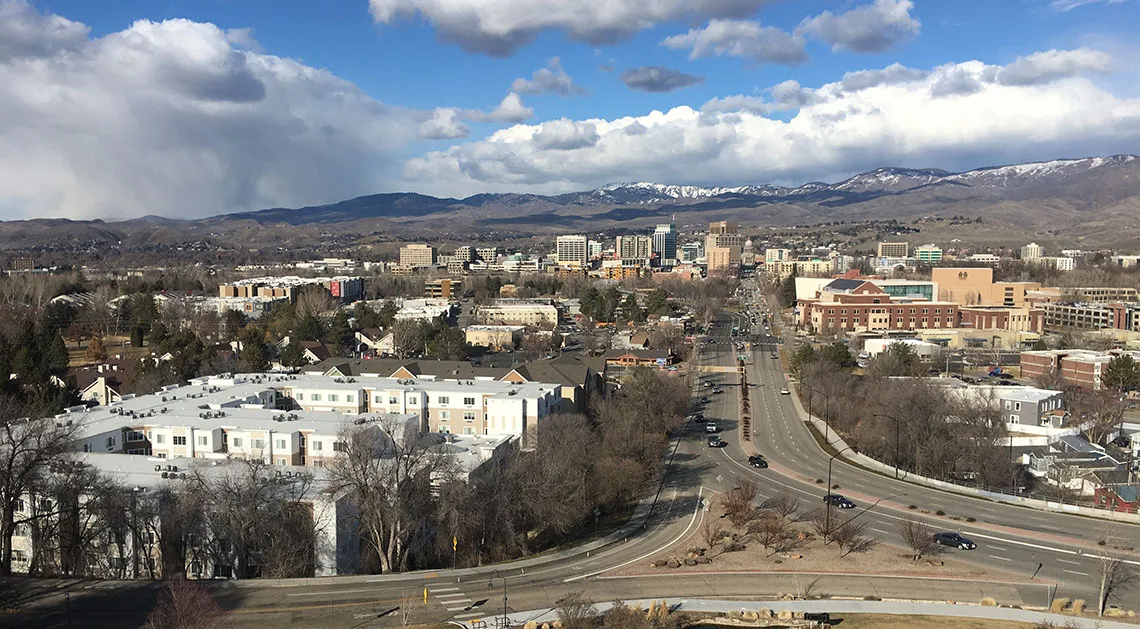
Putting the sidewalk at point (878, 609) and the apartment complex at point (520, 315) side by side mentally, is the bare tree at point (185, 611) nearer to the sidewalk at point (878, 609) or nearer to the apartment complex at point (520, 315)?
the sidewalk at point (878, 609)

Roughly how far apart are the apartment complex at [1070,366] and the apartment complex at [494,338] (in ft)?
132

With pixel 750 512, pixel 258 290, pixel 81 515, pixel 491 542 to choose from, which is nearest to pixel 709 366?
pixel 750 512

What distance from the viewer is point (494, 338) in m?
74.7

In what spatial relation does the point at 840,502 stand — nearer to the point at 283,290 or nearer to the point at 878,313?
the point at 878,313

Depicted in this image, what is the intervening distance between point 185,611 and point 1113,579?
22.3 meters

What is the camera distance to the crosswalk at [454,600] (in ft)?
64.5

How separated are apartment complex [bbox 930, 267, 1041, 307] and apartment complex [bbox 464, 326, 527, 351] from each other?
54.2 metres

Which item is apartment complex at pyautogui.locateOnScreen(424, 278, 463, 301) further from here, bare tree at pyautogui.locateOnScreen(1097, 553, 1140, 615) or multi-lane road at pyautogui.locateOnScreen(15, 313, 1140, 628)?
bare tree at pyautogui.locateOnScreen(1097, 553, 1140, 615)

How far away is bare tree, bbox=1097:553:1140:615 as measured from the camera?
2052cm

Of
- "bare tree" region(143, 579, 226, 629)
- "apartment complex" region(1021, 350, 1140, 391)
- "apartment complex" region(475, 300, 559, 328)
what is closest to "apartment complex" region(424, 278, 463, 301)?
"apartment complex" region(475, 300, 559, 328)

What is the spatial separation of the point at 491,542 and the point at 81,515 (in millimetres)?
11494

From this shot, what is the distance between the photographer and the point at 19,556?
23594 millimetres

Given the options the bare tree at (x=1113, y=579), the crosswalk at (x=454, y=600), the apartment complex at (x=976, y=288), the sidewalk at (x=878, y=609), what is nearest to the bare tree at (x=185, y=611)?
the crosswalk at (x=454, y=600)

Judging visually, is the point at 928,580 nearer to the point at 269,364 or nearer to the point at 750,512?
the point at 750,512
